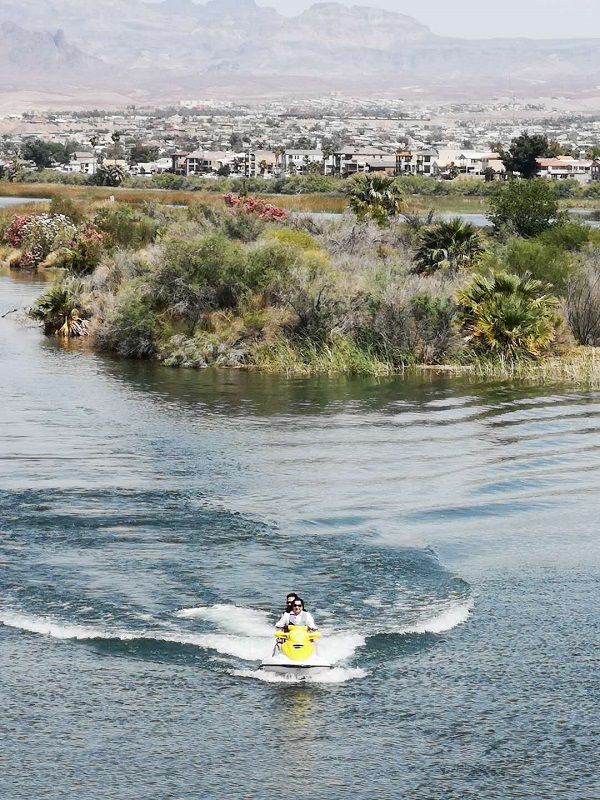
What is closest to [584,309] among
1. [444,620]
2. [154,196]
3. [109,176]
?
[444,620]

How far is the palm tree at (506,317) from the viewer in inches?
2112

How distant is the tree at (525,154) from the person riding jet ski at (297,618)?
12668cm

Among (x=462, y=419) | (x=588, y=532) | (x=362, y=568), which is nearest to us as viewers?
(x=362, y=568)

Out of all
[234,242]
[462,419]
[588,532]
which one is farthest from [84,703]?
[234,242]

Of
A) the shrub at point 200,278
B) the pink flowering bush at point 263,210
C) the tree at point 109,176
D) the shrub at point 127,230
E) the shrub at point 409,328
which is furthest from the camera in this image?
the tree at point 109,176

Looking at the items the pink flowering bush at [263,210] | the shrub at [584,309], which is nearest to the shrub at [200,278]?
the shrub at [584,309]

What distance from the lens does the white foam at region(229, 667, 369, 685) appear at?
23781mm

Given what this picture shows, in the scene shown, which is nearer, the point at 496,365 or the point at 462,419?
the point at 462,419

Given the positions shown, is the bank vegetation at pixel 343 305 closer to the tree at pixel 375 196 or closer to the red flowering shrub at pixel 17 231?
the tree at pixel 375 196

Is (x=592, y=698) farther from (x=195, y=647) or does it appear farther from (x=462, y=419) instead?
(x=462, y=419)

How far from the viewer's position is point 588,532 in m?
32.0

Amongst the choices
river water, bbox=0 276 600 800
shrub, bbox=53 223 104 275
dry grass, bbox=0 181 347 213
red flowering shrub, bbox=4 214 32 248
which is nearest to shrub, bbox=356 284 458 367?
river water, bbox=0 276 600 800

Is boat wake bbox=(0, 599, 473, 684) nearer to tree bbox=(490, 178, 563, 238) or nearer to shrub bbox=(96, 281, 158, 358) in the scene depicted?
shrub bbox=(96, 281, 158, 358)

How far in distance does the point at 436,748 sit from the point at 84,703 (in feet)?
19.0
